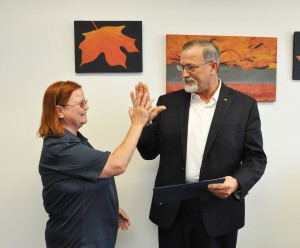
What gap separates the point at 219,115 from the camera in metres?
1.47

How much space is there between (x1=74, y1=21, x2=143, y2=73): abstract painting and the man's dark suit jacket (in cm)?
49

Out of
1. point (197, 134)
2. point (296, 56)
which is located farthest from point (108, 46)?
point (296, 56)

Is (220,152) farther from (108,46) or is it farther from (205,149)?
(108,46)

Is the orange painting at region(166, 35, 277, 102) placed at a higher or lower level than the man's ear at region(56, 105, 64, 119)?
higher

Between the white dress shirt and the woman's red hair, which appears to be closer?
the woman's red hair

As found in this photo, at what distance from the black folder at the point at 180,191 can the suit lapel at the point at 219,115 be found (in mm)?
196

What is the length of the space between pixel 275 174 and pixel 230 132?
0.83m

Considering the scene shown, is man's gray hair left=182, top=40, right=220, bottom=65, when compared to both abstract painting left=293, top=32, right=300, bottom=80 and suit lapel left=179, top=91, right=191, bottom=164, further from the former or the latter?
abstract painting left=293, top=32, right=300, bottom=80

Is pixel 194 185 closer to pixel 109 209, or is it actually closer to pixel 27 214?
pixel 109 209

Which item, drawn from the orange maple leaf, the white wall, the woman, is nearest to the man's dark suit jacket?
the woman

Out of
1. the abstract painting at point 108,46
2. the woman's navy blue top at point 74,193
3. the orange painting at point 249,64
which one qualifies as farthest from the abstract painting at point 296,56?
the woman's navy blue top at point 74,193

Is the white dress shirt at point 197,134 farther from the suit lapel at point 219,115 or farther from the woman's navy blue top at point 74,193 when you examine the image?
the woman's navy blue top at point 74,193

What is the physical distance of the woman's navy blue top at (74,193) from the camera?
121 centimetres

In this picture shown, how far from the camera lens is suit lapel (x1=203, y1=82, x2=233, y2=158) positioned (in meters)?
1.45
